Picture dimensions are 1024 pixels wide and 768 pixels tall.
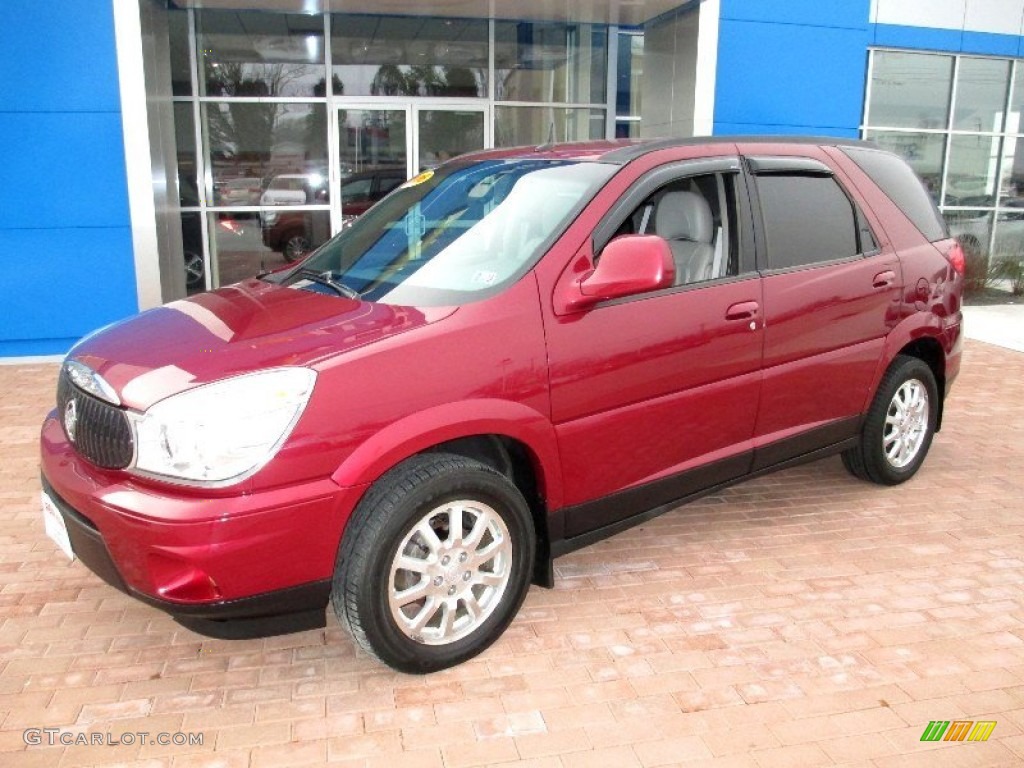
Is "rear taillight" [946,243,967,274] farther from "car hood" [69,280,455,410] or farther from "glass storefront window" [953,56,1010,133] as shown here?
"glass storefront window" [953,56,1010,133]

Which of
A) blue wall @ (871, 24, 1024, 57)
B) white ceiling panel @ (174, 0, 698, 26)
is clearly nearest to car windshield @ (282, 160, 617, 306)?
white ceiling panel @ (174, 0, 698, 26)

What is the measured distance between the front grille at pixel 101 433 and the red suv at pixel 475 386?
13 mm

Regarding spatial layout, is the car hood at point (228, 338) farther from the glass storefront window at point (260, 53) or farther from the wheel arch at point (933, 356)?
the glass storefront window at point (260, 53)

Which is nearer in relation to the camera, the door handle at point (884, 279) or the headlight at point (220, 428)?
the headlight at point (220, 428)

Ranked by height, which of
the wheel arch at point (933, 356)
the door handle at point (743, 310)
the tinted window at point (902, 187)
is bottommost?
the wheel arch at point (933, 356)

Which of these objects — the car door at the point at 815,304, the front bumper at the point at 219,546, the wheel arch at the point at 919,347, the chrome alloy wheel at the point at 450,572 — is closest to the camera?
the front bumper at the point at 219,546

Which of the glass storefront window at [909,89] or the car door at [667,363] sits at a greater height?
the glass storefront window at [909,89]

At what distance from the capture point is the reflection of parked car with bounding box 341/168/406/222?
38.6 feet

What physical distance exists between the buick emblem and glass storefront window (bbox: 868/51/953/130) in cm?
1312

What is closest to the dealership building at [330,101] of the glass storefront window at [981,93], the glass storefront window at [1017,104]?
the glass storefront window at [981,93]

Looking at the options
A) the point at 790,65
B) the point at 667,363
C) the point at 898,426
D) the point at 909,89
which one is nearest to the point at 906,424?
the point at 898,426

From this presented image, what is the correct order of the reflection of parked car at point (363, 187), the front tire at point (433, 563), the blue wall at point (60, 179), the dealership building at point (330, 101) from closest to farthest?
the front tire at point (433, 563), the blue wall at point (60, 179), the dealership building at point (330, 101), the reflection of parked car at point (363, 187)

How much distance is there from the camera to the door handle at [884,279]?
456 centimetres

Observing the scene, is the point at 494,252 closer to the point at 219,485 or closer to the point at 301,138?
the point at 219,485
